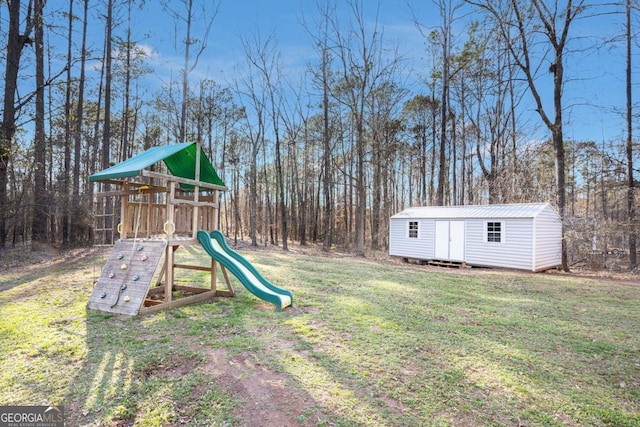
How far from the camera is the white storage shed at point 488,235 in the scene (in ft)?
34.9

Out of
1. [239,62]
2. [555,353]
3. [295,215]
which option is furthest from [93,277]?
[295,215]

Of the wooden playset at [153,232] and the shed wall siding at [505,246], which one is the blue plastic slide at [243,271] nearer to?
the wooden playset at [153,232]

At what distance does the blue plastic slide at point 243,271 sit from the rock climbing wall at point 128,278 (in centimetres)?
73

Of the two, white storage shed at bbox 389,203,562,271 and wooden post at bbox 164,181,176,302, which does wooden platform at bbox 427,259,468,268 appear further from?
wooden post at bbox 164,181,176,302

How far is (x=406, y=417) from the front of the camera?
2230 millimetres

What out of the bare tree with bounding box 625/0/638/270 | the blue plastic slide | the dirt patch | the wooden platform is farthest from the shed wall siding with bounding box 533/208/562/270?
the dirt patch

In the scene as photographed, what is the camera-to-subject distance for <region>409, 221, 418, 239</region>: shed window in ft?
44.9

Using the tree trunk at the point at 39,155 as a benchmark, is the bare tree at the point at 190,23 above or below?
above

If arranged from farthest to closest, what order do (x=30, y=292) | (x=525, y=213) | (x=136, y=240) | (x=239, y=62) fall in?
1. (x=239, y=62)
2. (x=525, y=213)
3. (x=30, y=292)
4. (x=136, y=240)

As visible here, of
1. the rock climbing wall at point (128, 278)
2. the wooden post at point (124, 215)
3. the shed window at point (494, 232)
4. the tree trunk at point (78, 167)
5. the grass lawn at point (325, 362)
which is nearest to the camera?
the grass lawn at point (325, 362)

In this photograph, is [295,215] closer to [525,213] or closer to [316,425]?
[525,213]

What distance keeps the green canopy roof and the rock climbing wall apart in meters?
1.08

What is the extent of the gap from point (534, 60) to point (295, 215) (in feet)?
58.9

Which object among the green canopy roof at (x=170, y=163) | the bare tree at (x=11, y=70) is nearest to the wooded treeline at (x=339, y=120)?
the bare tree at (x=11, y=70)
